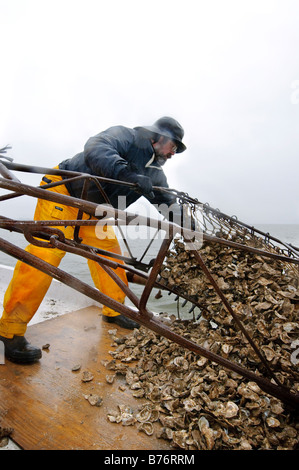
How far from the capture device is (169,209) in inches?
112

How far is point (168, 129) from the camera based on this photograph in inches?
104

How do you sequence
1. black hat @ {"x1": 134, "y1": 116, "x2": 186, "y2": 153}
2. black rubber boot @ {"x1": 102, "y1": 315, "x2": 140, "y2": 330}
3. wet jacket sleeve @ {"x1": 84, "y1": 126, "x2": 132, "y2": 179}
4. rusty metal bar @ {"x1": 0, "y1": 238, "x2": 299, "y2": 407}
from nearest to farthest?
rusty metal bar @ {"x1": 0, "y1": 238, "x2": 299, "y2": 407} < wet jacket sleeve @ {"x1": 84, "y1": 126, "x2": 132, "y2": 179} < black hat @ {"x1": 134, "y1": 116, "x2": 186, "y2": 153} < black rubber boot @ {"x1": 102, "y1": 315, "x2": 140, "y2": 330}

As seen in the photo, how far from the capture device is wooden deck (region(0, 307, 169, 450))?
58.8 inches

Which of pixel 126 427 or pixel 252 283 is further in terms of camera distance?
pixel 252 283

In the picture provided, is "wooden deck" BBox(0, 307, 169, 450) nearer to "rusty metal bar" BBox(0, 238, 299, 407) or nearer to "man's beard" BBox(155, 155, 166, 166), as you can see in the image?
"rusty metal bar" BBox(0, 238, 299, 407)

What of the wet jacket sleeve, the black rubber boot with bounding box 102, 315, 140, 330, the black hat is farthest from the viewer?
the black rubber boot with bounding box 102, 315, 140, 330

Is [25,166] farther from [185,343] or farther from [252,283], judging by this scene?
[252,283]

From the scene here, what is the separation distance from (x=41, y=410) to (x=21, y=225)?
4.16 feet

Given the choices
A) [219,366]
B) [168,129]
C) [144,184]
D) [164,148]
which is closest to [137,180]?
[144,184]

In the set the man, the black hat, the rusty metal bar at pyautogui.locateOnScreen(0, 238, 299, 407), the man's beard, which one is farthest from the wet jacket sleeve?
the rusty metal bar at pyautogui.locateOnScreen(0, 238, 299, 407)

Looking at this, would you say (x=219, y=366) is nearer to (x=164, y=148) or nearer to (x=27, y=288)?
(x=27, y=288)

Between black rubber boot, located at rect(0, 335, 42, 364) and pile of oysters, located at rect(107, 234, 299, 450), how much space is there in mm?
698

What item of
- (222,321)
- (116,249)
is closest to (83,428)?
(222,321)

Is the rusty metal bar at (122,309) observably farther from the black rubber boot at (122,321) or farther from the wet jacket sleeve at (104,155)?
the black rubber boot at (122,321)
